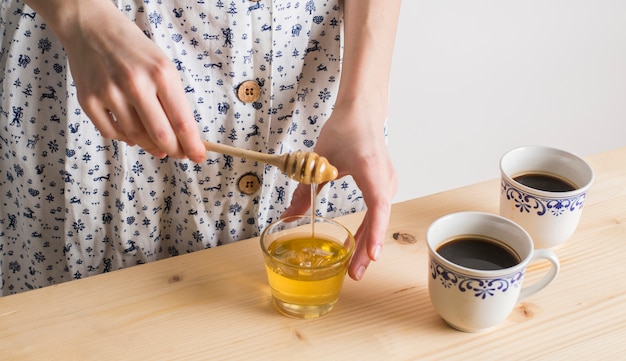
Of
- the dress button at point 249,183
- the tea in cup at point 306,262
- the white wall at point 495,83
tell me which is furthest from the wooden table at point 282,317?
the white wall at point 495,83

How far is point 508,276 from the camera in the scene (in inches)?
30.4

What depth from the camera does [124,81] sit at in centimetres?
75

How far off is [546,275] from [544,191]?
150mm

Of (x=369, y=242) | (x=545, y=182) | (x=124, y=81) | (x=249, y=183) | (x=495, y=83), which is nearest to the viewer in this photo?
(x=124, y=81)

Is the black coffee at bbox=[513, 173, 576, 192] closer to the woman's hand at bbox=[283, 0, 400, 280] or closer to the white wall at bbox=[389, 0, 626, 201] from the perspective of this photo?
the woman's hand at bbox=[283, 0, 400, 280]

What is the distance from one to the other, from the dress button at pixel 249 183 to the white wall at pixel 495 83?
699mm

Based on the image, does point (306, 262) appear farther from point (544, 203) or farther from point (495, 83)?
point (495, 83)

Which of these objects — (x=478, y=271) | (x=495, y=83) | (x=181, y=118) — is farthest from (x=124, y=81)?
(x=495, y=83)

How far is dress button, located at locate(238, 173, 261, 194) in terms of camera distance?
→ 1.09 m

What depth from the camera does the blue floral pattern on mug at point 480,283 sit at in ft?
2.53

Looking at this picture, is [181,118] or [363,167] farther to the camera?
[363,167]

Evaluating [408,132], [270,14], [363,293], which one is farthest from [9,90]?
[408,132]

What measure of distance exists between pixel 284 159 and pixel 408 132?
1098 millimetres

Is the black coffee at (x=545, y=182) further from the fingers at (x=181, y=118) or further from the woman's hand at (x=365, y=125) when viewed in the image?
the fingers at (x=181, y=118)
